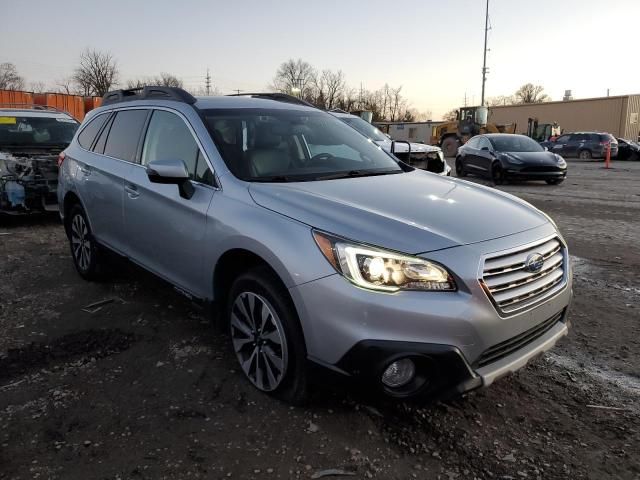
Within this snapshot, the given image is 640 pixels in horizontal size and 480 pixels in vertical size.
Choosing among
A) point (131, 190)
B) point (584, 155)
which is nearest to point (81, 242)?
point (131, 190)

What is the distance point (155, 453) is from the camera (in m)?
2.52

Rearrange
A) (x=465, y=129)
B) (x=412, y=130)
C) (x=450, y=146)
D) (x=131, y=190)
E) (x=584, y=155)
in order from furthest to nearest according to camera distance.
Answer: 1. (x=412, y=130)
2. (x=450, y=146)
3. (x=465, y=129)
4. (x=584, y=155)
5. (x=131, y=190)

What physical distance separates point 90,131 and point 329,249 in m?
3.71

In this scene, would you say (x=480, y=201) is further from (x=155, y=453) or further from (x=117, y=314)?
(x=117, y=314)

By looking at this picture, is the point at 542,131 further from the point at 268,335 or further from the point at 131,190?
the point at 268,335

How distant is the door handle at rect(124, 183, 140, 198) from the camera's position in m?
3.90

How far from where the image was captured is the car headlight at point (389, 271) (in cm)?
234

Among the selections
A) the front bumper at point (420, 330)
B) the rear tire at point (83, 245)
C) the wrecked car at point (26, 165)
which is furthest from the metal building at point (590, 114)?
the front bumper at point (420, 330)

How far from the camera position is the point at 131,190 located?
397 cm

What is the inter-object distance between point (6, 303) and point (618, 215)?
30.9ft

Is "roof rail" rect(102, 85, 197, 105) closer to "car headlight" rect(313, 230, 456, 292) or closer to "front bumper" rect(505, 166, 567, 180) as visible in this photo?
"car headlight" rect(313, 230, 456, 292)

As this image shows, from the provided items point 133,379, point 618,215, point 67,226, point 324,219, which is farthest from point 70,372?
point 618,215

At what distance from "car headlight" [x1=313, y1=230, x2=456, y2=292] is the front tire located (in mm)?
441

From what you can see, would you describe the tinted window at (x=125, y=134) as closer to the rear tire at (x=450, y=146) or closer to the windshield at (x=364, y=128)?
the windshield at (x=364, y=128)
